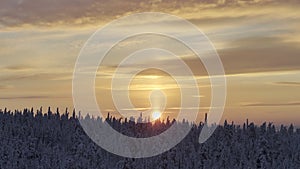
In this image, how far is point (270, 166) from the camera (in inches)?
7810

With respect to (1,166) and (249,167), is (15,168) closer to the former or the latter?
(1,166)

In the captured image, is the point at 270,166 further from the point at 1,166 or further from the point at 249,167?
the point at 1,166

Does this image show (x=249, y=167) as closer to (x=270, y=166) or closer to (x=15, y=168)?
(x=270, y=166)

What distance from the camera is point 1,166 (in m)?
197

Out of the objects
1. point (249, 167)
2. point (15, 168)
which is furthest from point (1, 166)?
point (249, 167)

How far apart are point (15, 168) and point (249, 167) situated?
89.4 meters

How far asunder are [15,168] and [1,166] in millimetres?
5511

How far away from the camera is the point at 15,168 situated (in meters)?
200

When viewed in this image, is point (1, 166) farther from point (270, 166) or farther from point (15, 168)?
point (270, 166)

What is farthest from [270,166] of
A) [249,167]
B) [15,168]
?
[15,168]
